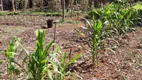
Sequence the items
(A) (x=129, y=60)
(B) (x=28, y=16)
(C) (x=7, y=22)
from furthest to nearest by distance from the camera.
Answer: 1. (B) (x=28, y=16)
2. (C) (x=7, y=22)
3. (A) (x=129, y=60)

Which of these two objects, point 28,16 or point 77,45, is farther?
point 28,16

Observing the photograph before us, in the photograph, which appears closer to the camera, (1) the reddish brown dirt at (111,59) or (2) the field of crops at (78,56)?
(2) the field of crops at (78,56)

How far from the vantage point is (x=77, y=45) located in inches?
221

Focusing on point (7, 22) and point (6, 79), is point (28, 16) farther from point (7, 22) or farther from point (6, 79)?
point (6, 79)

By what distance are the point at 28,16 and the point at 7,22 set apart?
1768 mm

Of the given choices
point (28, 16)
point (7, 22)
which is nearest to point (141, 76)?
point (7, 22)

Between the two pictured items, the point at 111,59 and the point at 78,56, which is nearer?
the point at 78,56

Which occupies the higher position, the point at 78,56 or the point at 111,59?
the point at 78,56

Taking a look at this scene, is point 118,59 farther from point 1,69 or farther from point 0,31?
point 0,31

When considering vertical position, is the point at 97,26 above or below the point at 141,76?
above

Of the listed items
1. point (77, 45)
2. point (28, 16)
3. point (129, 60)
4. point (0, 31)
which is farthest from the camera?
point (28, 16)

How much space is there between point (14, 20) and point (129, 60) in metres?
7.28

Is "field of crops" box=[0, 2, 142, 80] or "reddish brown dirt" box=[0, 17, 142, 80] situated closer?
"field of crops" box=[0, 2, 142, 80]

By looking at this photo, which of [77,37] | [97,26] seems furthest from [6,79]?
[77,37]
